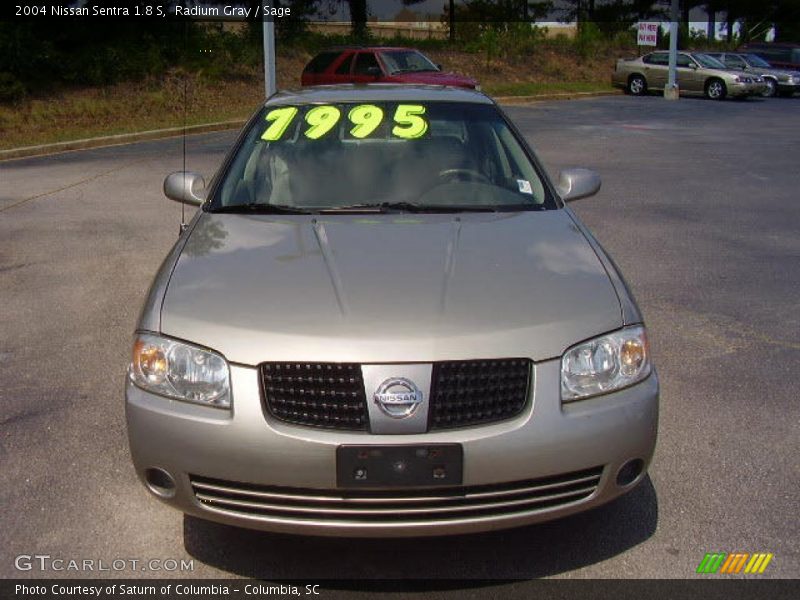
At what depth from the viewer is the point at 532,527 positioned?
3.60m

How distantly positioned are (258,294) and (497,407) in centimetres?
90

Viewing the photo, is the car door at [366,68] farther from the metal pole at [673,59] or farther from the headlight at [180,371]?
the headlight at [180,371]

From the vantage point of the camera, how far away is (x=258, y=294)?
3.38 metres

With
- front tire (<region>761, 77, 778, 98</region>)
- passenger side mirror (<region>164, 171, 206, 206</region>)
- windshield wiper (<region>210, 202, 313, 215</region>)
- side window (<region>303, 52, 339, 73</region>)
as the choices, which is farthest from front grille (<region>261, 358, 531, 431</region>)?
front tire (<region>761, 77, 778, 98</region>)

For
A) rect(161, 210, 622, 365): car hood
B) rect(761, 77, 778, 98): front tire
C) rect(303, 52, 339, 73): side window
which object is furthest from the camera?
rect(761, 77, 778, 98): front tire

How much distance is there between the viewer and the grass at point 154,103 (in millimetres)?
19156

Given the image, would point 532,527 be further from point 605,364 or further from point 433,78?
point 433,78

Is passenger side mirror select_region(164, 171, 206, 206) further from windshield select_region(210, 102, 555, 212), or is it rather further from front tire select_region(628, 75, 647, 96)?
front tire select_region(628, 75, 647, 96)

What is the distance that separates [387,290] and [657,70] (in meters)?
30.5

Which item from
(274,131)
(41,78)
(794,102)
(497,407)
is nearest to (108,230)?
(274,131)

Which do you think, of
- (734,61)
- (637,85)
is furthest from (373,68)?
(734,61)

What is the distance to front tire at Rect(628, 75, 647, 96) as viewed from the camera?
32312 millimetres

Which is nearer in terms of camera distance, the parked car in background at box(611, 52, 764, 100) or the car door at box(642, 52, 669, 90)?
the parked car in background at box(611, 52, 764, 100)

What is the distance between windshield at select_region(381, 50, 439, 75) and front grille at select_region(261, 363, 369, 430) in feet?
60.9
